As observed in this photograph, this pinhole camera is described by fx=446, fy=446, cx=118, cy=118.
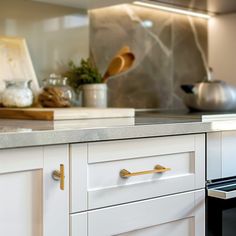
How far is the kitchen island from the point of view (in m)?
0.94

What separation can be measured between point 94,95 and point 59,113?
1.42ft

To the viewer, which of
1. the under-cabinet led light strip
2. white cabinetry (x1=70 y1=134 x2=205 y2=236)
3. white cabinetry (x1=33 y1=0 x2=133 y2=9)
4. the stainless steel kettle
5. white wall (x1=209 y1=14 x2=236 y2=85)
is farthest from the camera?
white wall (x1=209 y1=14 x2=236 y2=85)

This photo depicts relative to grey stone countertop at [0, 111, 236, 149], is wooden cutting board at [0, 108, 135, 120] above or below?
above

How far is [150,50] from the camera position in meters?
2.18

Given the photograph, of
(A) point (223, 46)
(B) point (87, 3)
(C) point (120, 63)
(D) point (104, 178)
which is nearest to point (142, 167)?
(D) point (104, 178)

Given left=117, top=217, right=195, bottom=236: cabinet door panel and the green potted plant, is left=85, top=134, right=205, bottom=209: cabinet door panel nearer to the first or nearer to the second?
left=117, top=217, right=195, bottom=236: cabinet door panel

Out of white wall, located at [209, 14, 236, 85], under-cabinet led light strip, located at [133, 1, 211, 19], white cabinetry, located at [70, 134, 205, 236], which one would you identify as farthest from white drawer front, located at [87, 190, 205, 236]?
white wall, located at [209, 14, 236, 85]

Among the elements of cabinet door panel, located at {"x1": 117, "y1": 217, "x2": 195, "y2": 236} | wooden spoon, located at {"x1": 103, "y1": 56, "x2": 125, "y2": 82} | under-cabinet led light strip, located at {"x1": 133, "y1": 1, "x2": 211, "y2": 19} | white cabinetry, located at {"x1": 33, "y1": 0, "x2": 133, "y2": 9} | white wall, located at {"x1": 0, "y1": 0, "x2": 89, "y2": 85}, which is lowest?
cabinet door panel, located at {"x1": 117, "y1": 217, "x2": 195, "y2": 236}

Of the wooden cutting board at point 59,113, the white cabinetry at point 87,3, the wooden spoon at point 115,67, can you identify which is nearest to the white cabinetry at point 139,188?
the wooden cutting board at point 59,113

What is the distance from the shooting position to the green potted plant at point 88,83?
179cm

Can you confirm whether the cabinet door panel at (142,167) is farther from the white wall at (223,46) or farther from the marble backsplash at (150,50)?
the white wall at (223,46)

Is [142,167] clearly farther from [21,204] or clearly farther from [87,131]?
[21,204]

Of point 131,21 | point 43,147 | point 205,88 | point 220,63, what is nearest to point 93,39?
point 131,21

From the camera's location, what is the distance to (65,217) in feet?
3.34
